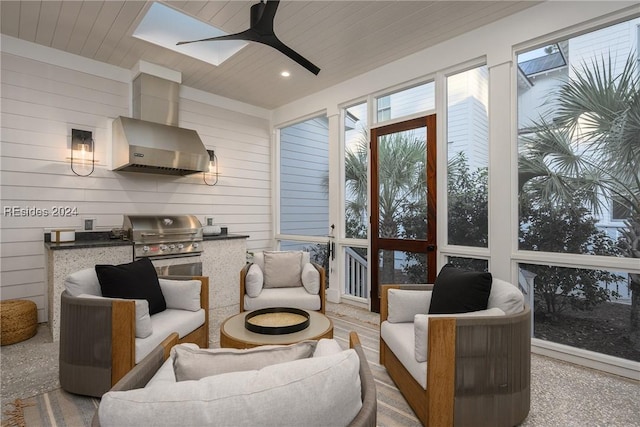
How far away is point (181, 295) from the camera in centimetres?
273

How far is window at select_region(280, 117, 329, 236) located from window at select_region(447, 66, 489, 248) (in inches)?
74.3

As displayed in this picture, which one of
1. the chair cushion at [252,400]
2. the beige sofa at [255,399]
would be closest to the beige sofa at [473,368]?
the beige sofa at [255,399]

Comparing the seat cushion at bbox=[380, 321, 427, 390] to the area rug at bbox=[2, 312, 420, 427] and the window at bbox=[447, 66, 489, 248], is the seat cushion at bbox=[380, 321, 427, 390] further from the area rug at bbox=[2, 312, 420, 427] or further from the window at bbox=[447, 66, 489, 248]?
the window at bbox=[447, 66, 489, 248]

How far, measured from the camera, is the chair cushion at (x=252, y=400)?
76 centimetres

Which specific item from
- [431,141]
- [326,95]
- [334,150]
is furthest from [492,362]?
[326,95]

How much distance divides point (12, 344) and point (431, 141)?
4645 millimetres

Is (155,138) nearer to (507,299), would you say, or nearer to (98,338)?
(98,338)

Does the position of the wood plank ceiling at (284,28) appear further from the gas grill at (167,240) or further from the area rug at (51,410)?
the area rug at (51,410)

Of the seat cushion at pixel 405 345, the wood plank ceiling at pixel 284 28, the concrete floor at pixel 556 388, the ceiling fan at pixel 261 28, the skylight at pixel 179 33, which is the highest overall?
Result: the skylight at pixel 179 33

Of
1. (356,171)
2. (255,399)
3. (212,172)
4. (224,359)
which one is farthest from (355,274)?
(255,399)

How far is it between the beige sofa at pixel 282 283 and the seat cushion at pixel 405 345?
982 millimetres

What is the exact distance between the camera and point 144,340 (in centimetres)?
217

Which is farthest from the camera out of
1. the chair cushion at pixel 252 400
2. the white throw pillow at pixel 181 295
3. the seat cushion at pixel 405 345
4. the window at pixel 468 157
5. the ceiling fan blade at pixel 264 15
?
the window at pixel 468 157

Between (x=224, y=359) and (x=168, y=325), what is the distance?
154 centimetres
